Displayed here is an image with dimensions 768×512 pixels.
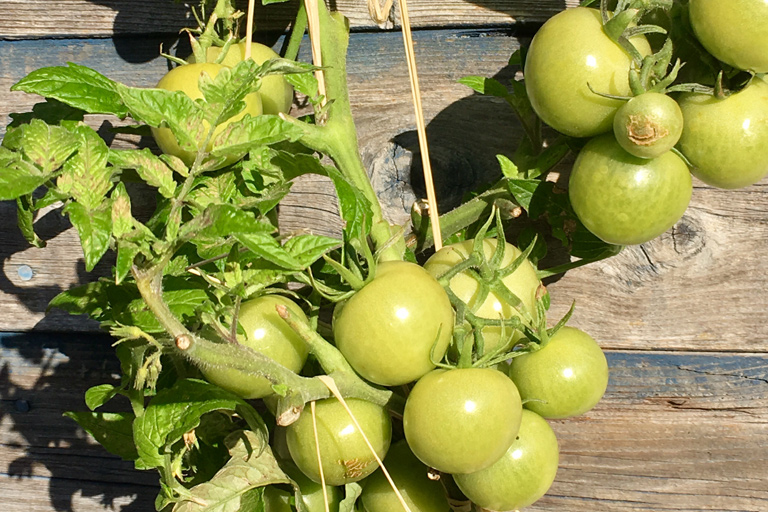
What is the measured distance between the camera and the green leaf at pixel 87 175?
0.45 m

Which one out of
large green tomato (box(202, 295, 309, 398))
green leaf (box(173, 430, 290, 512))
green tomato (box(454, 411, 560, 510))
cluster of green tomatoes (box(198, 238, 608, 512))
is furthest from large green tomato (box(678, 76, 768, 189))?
green leaf (box(173, 430, 290, 512))

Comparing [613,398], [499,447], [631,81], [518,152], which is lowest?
[613,398]

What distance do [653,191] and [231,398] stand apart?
1.40 ft

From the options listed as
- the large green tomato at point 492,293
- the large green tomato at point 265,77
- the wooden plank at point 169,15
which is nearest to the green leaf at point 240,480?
the large green tomato at point 492,293

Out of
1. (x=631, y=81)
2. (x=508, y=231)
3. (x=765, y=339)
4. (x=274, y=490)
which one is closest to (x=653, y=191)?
(x=631, y=81)

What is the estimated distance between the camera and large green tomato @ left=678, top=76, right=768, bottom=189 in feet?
1.84

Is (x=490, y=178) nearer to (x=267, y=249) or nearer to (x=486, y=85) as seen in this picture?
(x=486, y=85)

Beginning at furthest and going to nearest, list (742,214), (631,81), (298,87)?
1. (742,214)
2. (298,87)
3. (631,81)

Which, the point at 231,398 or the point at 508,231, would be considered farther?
the point at 508,231

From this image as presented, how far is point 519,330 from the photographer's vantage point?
2.00 feet

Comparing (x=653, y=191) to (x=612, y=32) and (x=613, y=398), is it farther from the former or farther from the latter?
(x=613, y=398)

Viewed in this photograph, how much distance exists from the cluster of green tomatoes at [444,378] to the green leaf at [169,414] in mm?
18

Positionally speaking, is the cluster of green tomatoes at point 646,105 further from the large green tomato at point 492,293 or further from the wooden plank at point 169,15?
the wooden plank at point 169,15

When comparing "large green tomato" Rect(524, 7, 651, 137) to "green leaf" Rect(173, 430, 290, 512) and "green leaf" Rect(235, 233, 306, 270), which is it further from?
"green leaf" Rect(173, 430, 290, 512)
